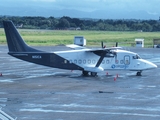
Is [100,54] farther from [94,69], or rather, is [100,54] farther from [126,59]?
[126,59]

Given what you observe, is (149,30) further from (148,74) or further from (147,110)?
(147,110)

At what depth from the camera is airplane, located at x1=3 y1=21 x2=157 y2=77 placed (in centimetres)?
3922

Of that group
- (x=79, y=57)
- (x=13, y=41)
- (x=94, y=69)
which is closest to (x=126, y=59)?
(x=94, y=69)

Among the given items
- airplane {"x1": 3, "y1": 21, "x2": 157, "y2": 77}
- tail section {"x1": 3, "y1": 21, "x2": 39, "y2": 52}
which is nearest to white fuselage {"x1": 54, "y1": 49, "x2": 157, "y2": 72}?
airplane {"x1": 3, "y1": 21, "x2": 157, "y2": 77}

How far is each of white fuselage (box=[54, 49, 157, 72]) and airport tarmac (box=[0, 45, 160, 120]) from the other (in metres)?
0.93

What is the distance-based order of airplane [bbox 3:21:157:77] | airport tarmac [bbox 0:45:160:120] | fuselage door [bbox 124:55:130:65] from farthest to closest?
fuselage door [bbox 124:55:130:65] → airplane [bbox 3:21:157:77] → airport tarmac [bbox 0:45:160:120]

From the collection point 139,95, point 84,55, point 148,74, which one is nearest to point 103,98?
point 139,95

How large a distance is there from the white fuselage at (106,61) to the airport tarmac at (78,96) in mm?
926

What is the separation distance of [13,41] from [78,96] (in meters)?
13.1

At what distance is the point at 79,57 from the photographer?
40.4 metres

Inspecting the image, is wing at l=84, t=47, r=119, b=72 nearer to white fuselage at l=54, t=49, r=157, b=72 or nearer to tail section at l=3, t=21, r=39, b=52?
white fuselage at l=54, t=49, r=157, b=72

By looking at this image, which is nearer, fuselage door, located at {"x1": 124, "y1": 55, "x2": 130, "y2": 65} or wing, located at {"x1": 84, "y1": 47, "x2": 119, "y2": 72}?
wing, located at {"x1": 84, "y1": 47, "x2": 119, "y2": 72}

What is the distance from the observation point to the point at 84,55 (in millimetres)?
40500

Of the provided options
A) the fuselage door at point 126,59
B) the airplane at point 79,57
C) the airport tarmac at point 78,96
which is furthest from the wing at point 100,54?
the fuselage door at point 126,59
